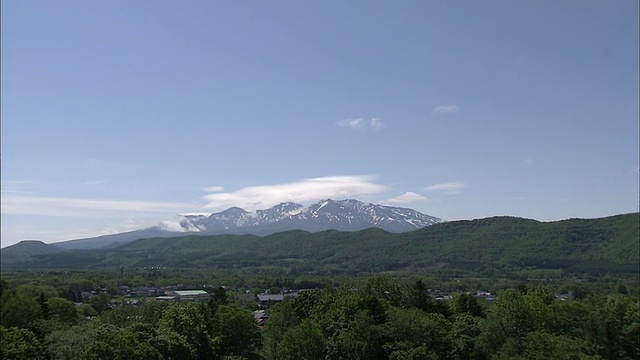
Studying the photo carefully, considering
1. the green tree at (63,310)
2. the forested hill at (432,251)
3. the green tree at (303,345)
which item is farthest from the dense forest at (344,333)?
the forested hill at (432,251)

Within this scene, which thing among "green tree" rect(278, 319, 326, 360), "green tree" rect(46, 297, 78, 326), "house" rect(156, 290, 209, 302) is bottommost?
"house" rect(156, 290, 209, 302)

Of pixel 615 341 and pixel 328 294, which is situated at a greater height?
pixel 328 294

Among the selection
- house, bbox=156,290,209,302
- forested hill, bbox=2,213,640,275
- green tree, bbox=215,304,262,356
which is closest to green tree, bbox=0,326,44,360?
green tree, bbox=215,304,262,356

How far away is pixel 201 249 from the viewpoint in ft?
639

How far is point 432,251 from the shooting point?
488 feet

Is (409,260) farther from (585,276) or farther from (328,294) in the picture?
(328,294)

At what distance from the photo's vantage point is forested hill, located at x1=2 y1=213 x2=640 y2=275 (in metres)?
125

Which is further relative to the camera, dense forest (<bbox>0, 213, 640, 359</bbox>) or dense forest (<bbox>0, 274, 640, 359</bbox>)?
dense forest (<bbox>0, 213, 640, 359</bbox>)

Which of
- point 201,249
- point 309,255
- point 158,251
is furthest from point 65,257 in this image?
point 309,255

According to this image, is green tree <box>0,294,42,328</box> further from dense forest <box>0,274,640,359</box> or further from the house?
the house

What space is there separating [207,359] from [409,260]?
11646 centimetres

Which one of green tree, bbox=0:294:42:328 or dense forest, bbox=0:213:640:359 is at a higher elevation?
green tree, bbox=0:294:42:328

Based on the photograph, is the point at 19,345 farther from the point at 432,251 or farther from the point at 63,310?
the point at 432,251

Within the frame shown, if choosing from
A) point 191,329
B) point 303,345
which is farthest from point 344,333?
point 191,329
